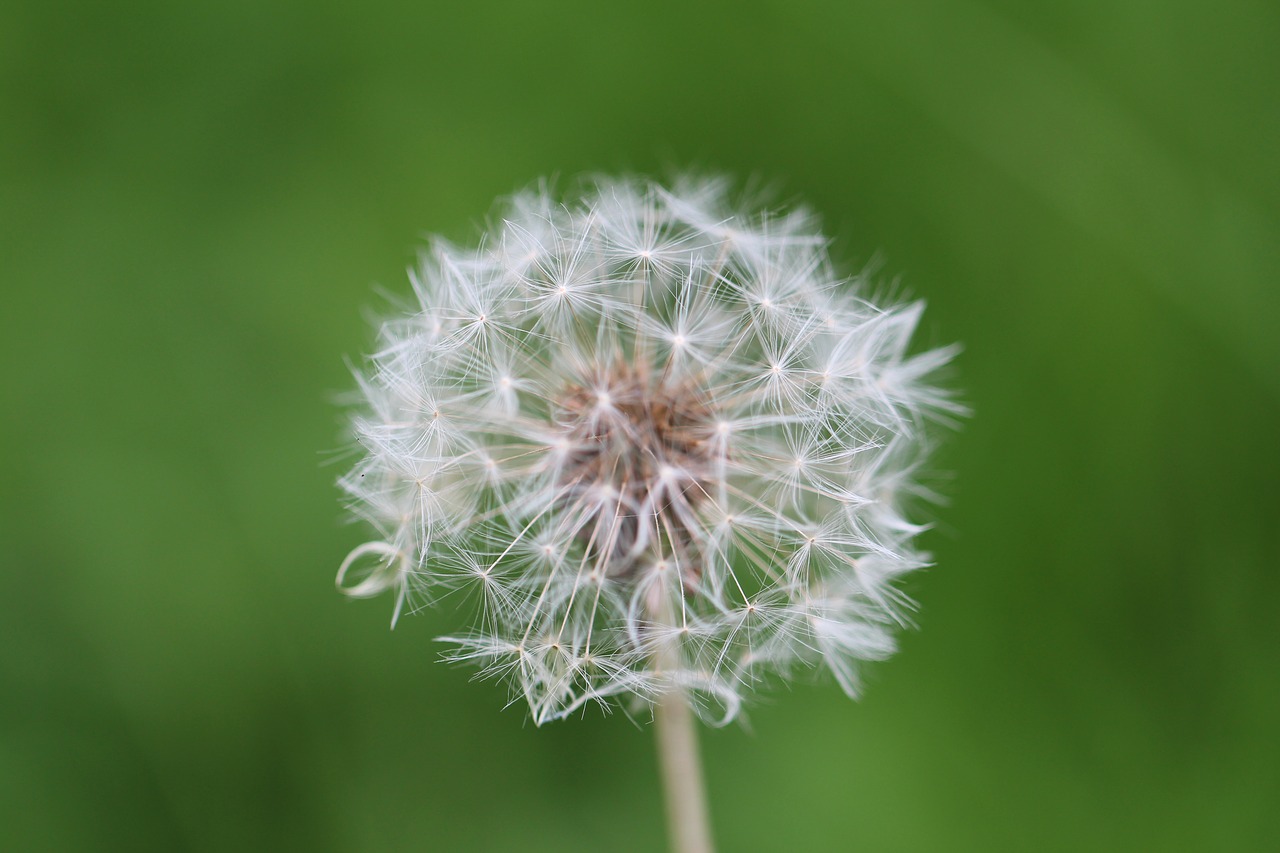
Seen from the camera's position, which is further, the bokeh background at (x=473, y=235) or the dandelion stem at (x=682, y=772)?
the bokeh background at (x=473, y=235)

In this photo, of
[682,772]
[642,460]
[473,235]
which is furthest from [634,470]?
[473,235]

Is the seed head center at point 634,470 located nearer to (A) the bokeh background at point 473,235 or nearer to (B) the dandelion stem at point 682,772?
(B) the dandelion stem at point 682,772

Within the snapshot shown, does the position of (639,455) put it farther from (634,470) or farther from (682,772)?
(682,772)

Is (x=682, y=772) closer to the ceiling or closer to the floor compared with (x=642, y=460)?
closer to the floor

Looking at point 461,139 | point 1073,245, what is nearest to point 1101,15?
point 1073,245

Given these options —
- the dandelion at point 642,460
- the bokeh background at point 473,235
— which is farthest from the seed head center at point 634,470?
the bokeh background at point 473,235

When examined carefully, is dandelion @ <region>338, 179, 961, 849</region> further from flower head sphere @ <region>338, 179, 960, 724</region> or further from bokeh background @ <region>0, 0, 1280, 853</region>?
bokeh background @ <region>0, 0, 1280, 853</region>
